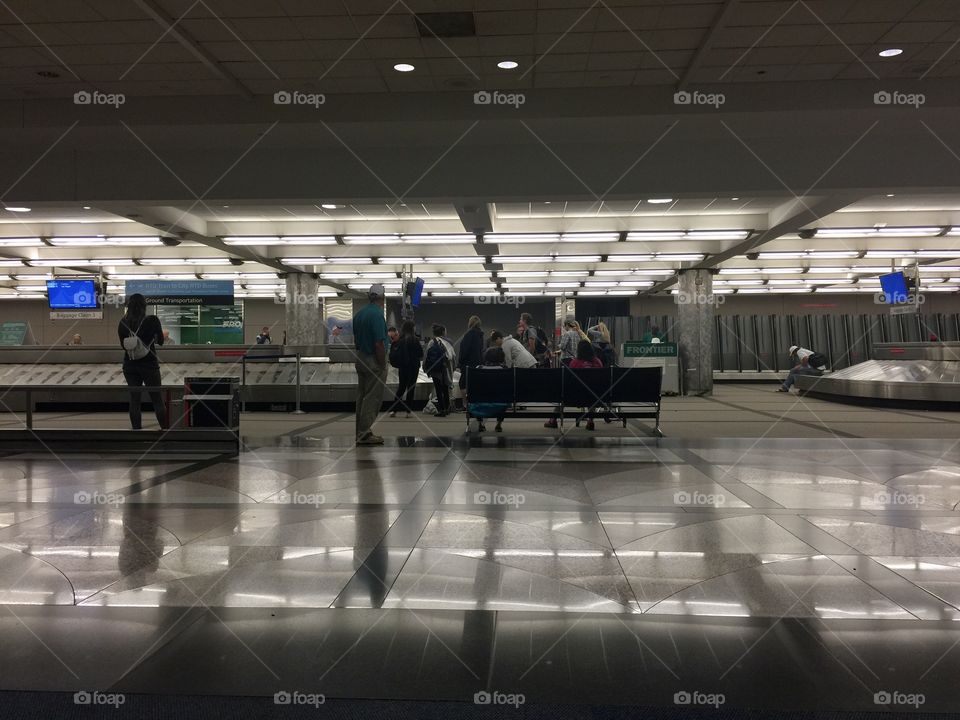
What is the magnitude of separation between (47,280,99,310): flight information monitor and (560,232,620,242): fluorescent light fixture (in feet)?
48.6

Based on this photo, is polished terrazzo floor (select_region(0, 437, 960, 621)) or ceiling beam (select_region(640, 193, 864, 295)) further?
ceiling beam (select_region(640, 193, 864, 295))

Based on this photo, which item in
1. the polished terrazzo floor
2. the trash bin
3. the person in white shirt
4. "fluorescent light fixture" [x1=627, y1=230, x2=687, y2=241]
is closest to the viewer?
the polished terrazzo floor

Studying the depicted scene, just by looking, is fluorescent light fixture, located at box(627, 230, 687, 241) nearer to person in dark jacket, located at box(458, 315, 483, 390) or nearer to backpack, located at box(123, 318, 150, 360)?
person in dark jacket, located at box(458, 315, 483, 390)

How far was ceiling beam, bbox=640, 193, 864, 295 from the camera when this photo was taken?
38.6 feet

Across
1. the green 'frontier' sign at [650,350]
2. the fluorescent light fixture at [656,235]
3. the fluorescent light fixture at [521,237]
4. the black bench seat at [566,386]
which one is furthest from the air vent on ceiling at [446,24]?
the green 'frontier' sign at [650,350]

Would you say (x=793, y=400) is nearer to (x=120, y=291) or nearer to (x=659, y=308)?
(x=659, y=308)

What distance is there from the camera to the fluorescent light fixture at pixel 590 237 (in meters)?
16.3

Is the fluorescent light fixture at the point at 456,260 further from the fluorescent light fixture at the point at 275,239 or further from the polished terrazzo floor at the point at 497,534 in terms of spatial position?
the polished terrazzo floor at the point at 497,534

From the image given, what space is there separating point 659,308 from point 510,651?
32542 mm

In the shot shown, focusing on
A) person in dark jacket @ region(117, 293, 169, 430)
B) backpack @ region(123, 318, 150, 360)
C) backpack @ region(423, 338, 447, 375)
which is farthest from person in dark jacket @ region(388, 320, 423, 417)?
backpack @ region(123, 318, 150, 360)

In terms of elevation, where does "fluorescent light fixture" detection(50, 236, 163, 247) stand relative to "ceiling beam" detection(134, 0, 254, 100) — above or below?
below

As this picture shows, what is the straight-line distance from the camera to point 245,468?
23.4 ft

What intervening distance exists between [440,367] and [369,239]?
6.06m

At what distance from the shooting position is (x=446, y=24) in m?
7.11
